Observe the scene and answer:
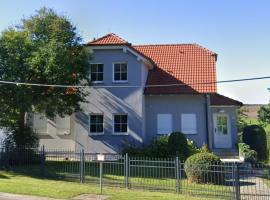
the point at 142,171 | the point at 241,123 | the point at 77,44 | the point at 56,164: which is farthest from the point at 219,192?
the point at 241,123

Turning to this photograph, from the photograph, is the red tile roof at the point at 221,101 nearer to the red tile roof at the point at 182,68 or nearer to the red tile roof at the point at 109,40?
the red tile roof at the point at 182,68

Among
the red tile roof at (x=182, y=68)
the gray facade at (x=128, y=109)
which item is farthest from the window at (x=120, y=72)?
the red tile roof at (x=182, y=68)

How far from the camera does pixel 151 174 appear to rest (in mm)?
19953

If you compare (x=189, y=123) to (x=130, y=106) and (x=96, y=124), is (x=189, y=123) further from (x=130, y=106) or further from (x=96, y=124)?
(x=96, y=124)

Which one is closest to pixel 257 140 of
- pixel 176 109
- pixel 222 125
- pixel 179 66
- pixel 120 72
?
pixel 222 125

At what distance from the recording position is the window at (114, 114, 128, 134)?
92.6 feet

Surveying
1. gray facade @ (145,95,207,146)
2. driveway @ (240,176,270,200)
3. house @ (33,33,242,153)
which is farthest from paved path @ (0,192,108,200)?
gray facade @ (145,95,207,146)

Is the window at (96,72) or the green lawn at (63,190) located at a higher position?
the window at (96,72)

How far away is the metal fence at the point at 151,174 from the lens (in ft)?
53.4

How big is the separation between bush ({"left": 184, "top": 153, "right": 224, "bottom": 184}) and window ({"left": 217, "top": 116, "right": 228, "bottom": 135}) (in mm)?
13392

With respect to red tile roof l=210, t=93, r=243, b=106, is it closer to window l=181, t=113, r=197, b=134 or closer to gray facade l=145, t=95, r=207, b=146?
gray facade l=145, t=95, r=207, b=146

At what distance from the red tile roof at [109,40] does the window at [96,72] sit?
4.96 ft

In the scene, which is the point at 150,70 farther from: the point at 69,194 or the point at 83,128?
the point at 69,194

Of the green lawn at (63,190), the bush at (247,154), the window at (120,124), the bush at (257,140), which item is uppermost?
the window at (120,124)
